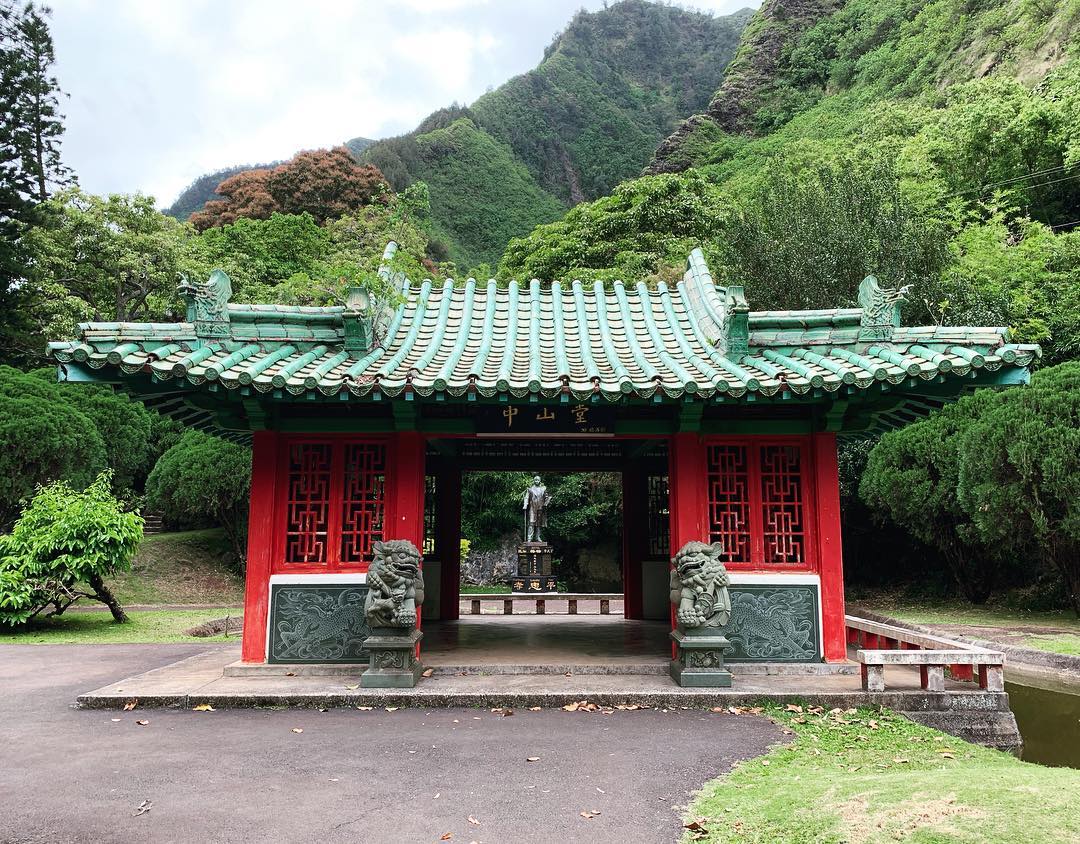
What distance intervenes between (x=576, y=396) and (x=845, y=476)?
1488cm

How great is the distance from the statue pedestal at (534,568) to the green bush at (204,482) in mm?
8462

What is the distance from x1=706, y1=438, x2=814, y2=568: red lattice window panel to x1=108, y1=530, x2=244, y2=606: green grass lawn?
17010 millimetres

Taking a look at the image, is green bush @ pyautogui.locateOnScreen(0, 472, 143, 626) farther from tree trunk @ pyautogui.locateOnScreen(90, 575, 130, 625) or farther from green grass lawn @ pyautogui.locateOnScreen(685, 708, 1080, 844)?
green grass lawn @ pyautogui.locateOnScreen(685, 708, 1080, 844)

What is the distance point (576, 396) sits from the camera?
689 cm

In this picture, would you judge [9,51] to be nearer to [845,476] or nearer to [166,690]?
[166,690]

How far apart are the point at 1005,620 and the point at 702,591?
11112mm

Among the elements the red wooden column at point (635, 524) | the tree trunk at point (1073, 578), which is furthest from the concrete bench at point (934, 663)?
the tree trunk at point (1073, 578)

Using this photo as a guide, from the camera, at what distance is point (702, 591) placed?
7.25m

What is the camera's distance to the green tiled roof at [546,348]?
6.81 meters

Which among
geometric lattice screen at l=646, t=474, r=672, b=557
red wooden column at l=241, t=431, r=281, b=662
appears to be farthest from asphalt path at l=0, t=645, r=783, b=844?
geometric lattice screen at l=646, t=474, r=672, b=557

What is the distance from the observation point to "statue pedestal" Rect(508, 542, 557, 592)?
21938 millimetres

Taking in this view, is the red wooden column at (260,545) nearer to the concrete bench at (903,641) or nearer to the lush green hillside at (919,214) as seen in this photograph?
the concrete bench at (903,641)

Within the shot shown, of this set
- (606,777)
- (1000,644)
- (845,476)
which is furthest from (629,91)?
(606,777)

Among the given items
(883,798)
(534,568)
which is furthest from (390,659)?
(534,568)
